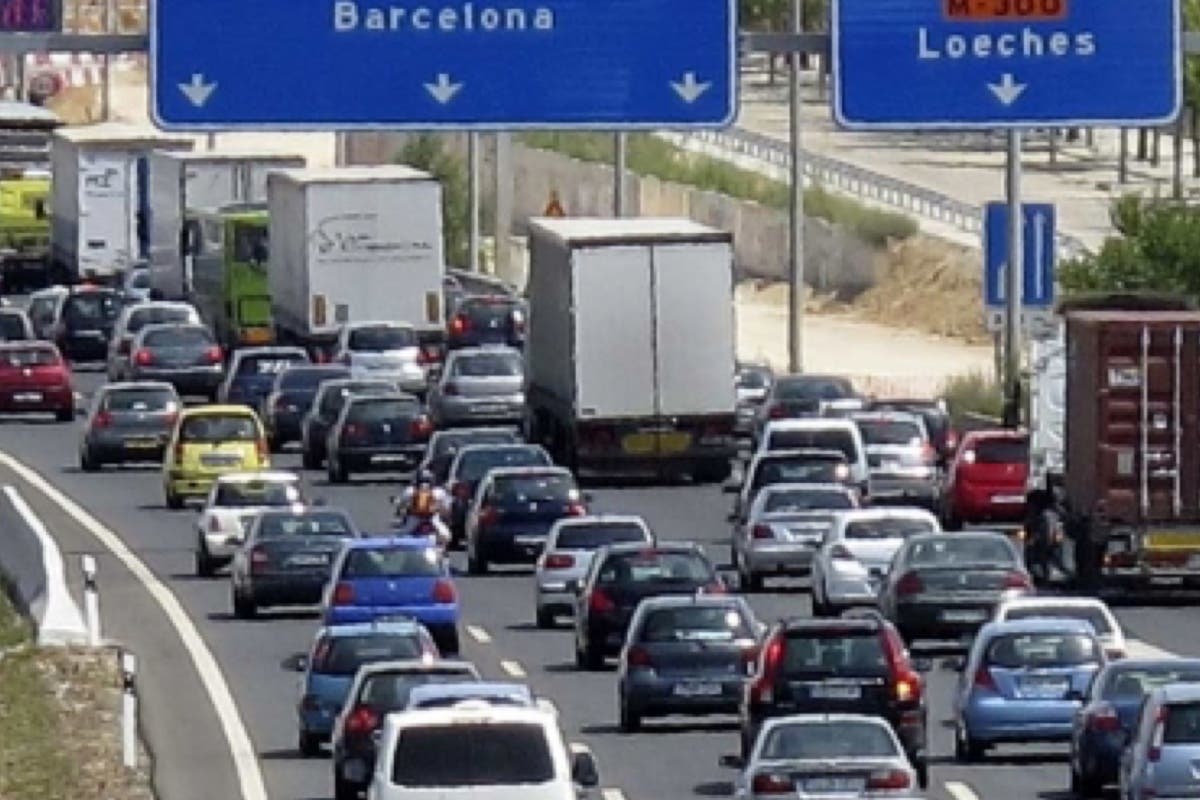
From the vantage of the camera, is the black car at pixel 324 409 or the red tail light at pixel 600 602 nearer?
Result: the red tail light at pixel 600 602

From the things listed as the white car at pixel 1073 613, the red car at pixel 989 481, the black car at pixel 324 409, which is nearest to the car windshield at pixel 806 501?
the red car at pixel 989 481

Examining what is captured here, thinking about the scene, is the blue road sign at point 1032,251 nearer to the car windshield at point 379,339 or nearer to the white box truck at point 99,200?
the car windshield at point 379,339

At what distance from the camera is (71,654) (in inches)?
1806

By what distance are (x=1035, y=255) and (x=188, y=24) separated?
25.7 m

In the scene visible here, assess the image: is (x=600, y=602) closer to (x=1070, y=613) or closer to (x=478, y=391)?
(x=1070, y=613)

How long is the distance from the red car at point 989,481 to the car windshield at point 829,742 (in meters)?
27.3

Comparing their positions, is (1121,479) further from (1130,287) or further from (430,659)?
(1130,287)

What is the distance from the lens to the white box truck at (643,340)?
65.4 metres

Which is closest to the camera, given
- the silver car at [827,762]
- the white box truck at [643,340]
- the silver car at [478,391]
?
the silver car at [827,762]

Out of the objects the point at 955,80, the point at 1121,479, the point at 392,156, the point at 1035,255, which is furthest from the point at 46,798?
the point at 392,156

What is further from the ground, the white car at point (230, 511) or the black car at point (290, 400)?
the black car at point (290, 400)

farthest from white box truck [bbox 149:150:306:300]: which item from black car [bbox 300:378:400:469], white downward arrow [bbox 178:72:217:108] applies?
white downward arrow [bbox 178:72:217:108]

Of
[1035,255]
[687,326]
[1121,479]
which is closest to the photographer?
[1121,479]

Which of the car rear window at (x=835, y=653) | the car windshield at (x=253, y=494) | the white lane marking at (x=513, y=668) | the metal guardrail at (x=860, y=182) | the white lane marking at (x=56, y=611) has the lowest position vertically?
the white lane marking at (x=513, y=668)
